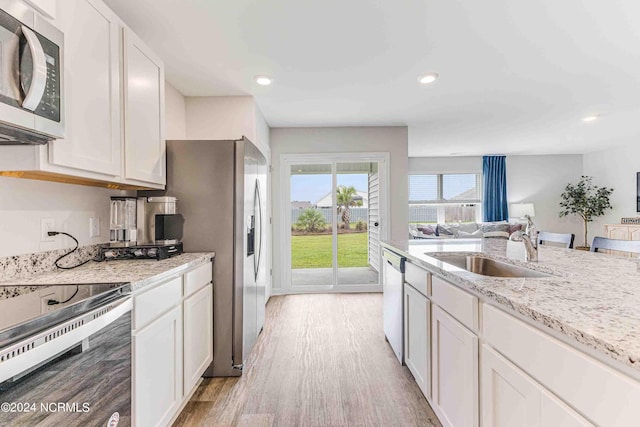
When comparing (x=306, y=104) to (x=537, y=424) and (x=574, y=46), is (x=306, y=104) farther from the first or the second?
(x=537, y=424)

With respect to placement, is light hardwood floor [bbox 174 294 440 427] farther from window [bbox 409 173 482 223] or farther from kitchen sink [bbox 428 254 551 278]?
window [bbox 409 173 482 223]

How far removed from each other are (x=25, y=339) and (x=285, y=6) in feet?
6.29

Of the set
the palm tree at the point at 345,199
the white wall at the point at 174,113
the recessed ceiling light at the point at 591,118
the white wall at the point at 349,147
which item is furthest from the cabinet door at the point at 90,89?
the recessed ceiling light at the point at 591,118

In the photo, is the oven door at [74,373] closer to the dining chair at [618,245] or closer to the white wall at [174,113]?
the white wall at [174,113]

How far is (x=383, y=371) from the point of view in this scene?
221 centimetres

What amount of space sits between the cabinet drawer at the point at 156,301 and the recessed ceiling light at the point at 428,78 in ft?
8.37

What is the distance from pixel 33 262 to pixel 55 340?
84 cm

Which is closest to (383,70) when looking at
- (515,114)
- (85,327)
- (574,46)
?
(574,46)

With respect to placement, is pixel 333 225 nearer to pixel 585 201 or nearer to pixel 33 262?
pixel 33 262

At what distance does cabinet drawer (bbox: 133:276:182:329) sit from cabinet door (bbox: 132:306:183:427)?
39 mm

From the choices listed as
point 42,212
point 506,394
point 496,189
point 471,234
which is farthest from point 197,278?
point 496,189

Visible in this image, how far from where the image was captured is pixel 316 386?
2.05m

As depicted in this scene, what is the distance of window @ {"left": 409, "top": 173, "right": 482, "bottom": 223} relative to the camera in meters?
7.06

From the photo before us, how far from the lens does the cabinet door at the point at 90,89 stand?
49.2 inches
